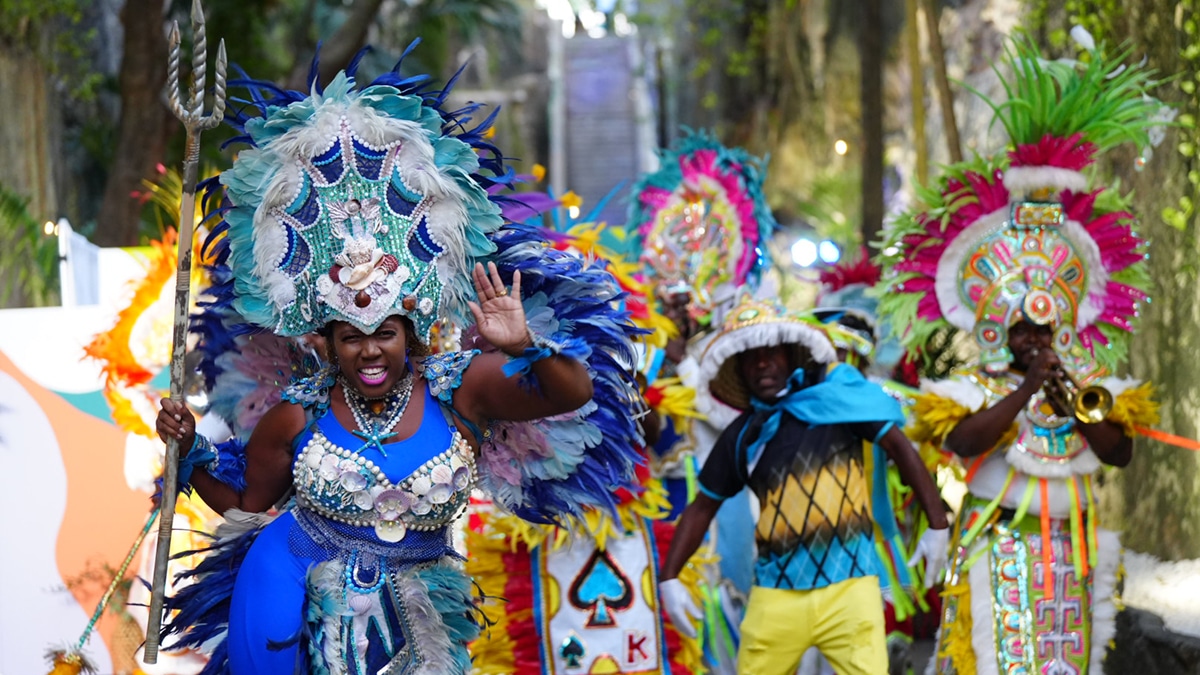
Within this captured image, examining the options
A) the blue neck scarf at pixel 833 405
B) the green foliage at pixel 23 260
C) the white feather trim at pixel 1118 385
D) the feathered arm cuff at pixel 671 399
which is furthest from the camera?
the green foliage at pixel 23 260

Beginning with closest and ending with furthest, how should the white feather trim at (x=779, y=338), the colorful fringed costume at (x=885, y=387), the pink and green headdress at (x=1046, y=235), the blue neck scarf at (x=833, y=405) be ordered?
the blue neck scarf at (x=833, y=405), the white feather trim at (x=779, y=338), the pink and green headdress at (x=1046, y=235), the colorful fringed costume at (x=885, y=387)

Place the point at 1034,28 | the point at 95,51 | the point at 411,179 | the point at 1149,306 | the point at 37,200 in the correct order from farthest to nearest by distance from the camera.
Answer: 1. the point at 95,51
2. the point at 37,200
3. the point at 1034,28
4. the point at 1149,306
5. the point at 411,179

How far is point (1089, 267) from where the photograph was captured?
6000 millimetres

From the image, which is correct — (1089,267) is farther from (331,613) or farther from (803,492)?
(331,613)

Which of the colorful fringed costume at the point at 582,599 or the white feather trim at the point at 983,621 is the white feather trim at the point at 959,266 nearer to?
the white feather trim at the point at 983,621

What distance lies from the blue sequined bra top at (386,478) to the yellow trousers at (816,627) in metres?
1.78

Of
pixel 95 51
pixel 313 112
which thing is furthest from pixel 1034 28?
pixel 95 51

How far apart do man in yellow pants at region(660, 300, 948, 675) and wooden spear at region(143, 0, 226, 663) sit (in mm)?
2215

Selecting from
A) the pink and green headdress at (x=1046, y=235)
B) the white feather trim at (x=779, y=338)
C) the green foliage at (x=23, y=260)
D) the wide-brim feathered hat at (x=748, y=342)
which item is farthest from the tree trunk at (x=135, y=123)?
the pink and green headdress at (x=1046, y=235)

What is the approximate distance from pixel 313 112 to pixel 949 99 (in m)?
6.03

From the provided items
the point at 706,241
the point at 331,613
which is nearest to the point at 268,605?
the point at 331,613

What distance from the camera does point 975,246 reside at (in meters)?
6.14

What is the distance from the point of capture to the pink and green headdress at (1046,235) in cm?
596

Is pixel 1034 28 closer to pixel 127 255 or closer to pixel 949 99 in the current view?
pixel 949 99
